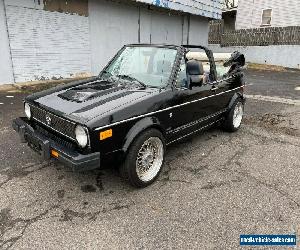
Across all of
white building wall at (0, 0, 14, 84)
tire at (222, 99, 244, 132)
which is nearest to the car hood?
tire at (222, 99, 244, 132)

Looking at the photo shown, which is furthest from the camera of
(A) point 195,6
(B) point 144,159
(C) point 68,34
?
(A) point 195,6

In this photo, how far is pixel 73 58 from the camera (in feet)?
37.5

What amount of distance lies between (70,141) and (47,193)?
2.65 feet

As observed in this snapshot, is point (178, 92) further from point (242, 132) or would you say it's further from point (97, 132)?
point (242, 132)

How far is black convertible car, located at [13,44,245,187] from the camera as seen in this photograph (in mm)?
3070

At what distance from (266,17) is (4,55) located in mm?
20717

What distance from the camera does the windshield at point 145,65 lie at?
406cm

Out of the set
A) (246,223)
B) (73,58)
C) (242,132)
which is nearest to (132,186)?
(246,223)

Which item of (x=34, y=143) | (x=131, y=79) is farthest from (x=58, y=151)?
(x=131, y=79)

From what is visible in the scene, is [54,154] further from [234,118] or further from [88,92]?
[234,118]

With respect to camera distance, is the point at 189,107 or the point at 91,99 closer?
the point at 91,99

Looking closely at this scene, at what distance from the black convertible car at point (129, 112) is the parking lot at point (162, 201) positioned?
1.42ft

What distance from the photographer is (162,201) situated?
338 cm

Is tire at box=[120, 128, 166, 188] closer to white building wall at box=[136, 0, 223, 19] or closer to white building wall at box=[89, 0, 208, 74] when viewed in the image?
white building wall at box=[89, 0, 208, 74]
